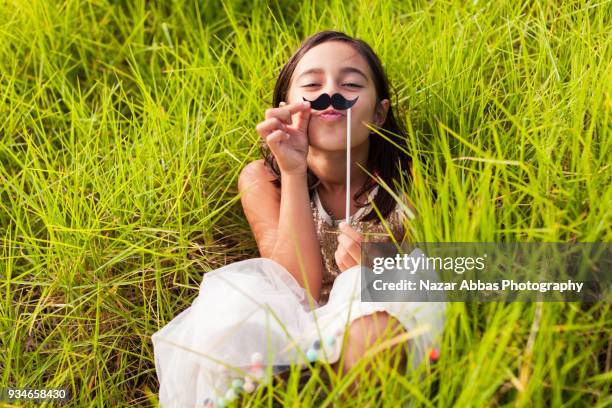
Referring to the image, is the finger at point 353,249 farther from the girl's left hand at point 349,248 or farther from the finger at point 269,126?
the finger at point 269,126

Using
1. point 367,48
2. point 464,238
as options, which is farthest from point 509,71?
point 464,238

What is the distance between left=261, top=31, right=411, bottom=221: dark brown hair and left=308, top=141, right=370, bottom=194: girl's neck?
0.9 inches

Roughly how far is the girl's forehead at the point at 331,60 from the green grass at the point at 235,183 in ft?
0.65

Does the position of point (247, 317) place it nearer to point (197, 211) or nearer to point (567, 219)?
point (197, 211)

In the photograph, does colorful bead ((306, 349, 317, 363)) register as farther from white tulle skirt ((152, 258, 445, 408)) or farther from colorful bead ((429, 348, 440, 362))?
colorful bead ((429, 348, 440, 362))

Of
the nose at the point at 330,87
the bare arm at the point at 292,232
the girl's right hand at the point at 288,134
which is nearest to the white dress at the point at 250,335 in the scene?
the bare arm at the point at 292,232

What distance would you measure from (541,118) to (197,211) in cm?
76

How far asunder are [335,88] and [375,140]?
206 millimetres

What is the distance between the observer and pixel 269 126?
158cm

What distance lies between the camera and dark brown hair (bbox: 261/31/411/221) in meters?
1.71

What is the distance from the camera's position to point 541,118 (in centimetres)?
Answer: 160

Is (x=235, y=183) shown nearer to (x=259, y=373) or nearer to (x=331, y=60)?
(x=331, y=60)

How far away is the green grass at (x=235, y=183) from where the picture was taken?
1.19 m

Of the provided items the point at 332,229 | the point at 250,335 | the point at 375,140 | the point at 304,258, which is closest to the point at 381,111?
the point at 375,140
